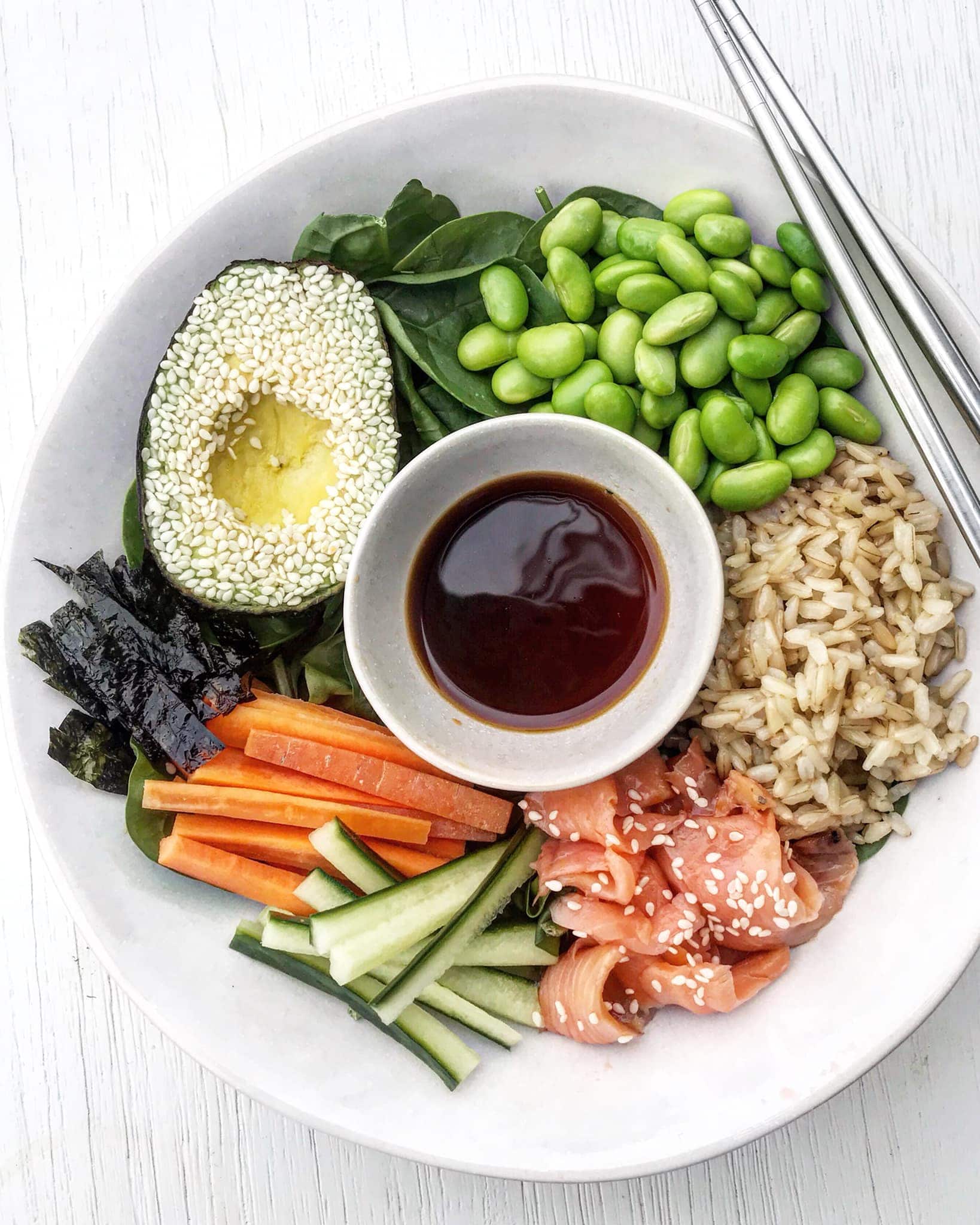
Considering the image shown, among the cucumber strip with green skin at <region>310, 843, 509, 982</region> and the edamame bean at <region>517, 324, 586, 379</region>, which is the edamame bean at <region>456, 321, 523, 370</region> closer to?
the edamame bean at <region>517, 324, 586, 379</region>

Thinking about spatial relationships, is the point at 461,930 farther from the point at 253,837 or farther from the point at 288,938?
the point at 253,837

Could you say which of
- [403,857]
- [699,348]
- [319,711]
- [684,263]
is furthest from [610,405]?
[403,857]

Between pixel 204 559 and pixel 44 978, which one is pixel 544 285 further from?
pixel 44 978

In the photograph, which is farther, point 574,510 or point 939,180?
point 939,180

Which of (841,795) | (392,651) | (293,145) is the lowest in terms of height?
(841,795)

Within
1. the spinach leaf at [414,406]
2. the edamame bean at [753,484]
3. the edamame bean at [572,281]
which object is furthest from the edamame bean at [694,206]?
the spinach leaf at [414,406]

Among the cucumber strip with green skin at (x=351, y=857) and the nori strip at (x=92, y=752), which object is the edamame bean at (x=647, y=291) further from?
the nori strip at (x=92, y=752)

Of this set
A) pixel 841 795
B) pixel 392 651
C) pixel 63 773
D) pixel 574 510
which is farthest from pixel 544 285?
pixel 63 773
